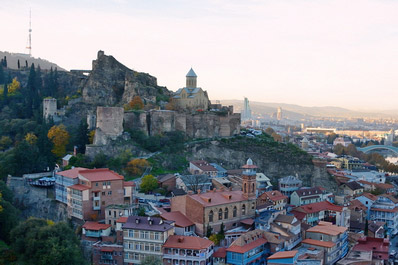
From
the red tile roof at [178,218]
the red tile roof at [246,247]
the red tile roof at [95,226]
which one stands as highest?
the red tile roof at [178,218]

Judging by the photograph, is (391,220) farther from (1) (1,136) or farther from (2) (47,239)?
(1) (1,136)

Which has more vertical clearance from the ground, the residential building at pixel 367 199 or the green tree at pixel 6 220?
the green tree at pixel 6 220

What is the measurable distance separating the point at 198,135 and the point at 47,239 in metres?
27.8

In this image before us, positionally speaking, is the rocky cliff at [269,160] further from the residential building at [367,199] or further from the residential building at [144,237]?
the residential building at [144,237]

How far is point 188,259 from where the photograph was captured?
28.9 metres

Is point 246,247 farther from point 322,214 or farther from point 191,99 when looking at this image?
point 191,99

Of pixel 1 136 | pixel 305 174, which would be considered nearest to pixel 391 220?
pixel 305 174

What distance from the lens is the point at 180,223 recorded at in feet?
107

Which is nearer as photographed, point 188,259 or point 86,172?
point 188,259

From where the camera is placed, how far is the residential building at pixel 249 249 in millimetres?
29719

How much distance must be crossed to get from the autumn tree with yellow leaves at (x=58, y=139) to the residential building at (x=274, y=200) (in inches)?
758

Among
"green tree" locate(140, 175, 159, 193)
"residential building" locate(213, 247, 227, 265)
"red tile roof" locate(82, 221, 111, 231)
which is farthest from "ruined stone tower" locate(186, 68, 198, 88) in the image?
"residential building" locate(213, 247, 227, 265)

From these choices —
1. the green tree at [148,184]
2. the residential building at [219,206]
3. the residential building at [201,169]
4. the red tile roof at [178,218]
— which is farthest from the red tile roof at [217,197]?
the residential building at [201,169]

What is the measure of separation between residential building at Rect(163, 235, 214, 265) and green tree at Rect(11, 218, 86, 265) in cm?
529
